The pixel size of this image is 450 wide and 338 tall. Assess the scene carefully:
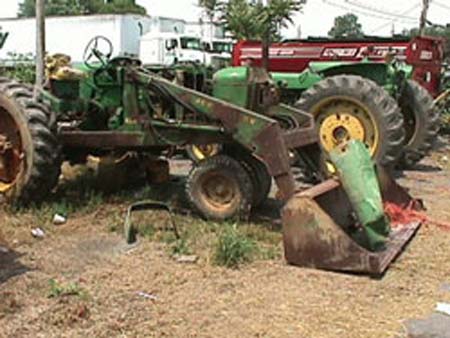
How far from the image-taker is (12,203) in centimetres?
794

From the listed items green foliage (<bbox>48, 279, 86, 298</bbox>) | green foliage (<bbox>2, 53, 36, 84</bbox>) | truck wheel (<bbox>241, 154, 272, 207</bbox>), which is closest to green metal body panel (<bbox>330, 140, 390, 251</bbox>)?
truck wheel (<bbox>241, 154, 272, 207</bbox>)

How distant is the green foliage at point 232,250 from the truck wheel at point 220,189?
967 mm

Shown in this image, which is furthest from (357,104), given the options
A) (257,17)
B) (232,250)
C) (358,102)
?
(257,17)

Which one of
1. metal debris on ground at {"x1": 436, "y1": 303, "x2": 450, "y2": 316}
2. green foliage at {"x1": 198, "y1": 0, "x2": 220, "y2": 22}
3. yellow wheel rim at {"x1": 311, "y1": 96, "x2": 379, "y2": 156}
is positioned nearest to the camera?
metal debris on ground at {"x1": 436, "y1": 303, "x2": 450, "y2": 316}

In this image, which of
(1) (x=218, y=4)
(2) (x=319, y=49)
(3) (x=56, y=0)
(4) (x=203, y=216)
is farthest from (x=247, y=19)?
(3) (x=56, y=0)

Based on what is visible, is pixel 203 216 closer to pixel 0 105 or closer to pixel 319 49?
Answer: pixel 0 105

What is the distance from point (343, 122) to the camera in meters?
10.8

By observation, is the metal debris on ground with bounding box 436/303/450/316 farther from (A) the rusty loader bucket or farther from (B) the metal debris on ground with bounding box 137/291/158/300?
(B) the metal debris on ground with bounding box 137/291/158/300

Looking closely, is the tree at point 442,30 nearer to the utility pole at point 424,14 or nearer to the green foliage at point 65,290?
the utility pole at point 424,14

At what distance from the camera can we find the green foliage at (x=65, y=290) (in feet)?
17.8

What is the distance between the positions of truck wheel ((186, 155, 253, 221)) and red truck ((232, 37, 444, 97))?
717 centimetres

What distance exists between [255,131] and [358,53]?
8.25m

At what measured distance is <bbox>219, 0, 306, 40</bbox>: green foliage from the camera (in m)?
19.0

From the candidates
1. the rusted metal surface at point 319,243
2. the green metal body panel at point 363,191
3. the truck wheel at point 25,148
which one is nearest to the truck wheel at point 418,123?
the green metal body panel at point 363,191
